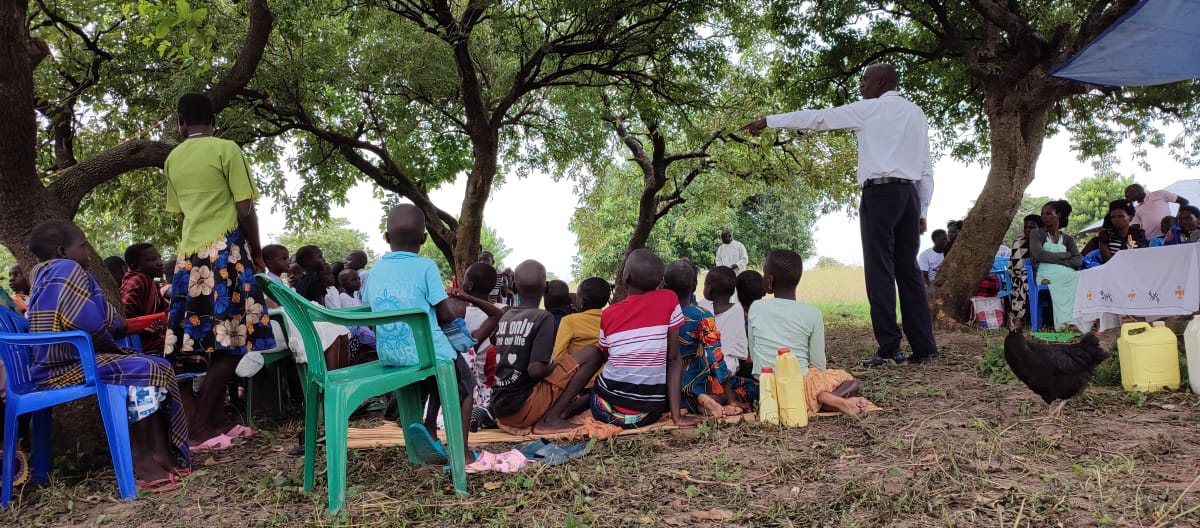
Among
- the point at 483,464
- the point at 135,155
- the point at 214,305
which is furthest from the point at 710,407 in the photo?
the point at 135,155

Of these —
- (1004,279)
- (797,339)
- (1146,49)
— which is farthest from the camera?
(1004,279)

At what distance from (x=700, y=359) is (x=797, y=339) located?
1.90ft

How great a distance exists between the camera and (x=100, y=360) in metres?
3.13

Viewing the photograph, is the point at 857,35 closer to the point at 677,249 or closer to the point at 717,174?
the point at 717,174

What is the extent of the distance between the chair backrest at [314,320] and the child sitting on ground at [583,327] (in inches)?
49.8

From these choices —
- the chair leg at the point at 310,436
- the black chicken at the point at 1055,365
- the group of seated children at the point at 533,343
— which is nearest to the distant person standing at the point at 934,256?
the group of seated children at the point at 533,343

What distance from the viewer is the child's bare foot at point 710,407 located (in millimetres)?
3913

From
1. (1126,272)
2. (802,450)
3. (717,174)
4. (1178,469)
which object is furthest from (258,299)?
(717,174)

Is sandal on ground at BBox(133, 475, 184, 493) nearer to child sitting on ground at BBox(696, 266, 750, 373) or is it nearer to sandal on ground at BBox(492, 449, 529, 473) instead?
sandal on ground at BBox(492, 449, 529, 473)

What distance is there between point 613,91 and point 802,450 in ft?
36.5

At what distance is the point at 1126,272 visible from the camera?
5.68 metres

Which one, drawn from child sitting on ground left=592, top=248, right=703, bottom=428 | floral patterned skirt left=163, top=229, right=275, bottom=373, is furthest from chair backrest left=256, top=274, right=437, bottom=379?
child sitting on ground left=592, top=248, right=703, bottom=428

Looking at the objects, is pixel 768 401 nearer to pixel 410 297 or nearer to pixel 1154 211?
pixel 410 297

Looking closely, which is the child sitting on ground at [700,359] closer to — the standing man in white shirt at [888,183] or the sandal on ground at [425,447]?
the standing man in white shirt at [888,183]
